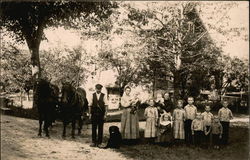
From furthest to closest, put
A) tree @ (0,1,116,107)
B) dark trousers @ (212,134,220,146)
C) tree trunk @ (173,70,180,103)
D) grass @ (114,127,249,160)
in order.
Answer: tree trunk @ (173,70,180,103) → tree @ (0,1,116,107) → dark trousers @ (212,134,220,146) → grass @ (114,127,249,160)

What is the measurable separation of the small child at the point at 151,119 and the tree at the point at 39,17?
318 centimetres

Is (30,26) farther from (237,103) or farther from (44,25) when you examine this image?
(237,103)

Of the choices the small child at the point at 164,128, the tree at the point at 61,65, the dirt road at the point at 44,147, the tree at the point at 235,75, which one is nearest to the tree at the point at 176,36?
the tree at the point at 235,75

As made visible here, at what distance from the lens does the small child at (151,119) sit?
935 centimetres

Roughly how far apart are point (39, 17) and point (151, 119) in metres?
4.37

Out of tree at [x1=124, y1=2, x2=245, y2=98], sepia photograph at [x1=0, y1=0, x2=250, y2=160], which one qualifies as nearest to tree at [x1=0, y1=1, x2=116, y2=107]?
sepia photograph at [x1=0, y1=0, x2=250, y2=160]

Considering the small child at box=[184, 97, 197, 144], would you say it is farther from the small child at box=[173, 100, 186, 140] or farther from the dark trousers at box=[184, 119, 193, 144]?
the small child at box=[173, 100, 186, 140]

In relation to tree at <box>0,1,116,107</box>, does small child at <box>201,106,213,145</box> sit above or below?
below

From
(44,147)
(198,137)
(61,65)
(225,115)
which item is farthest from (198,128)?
(61,65)

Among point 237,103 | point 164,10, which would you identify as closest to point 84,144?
point 164,10

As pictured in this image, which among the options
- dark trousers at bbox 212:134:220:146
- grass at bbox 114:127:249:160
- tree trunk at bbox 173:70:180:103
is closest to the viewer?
grass at bbox 114:127:249:160

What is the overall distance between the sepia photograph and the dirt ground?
0.02m

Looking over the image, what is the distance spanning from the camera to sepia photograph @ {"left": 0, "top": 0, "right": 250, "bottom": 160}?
862 centimetres

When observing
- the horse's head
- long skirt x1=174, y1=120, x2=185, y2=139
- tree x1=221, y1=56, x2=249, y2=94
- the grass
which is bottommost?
the grass
